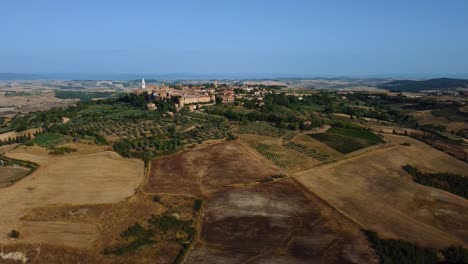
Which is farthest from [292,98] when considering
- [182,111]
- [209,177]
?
[209,177]

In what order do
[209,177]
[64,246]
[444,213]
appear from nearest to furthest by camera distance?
[64,246]
[444,213]
[209,177]

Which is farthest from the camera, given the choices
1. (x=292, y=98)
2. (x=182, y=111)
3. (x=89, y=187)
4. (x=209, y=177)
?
(x=292, y=98)

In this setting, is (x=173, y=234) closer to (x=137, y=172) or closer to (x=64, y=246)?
(x=64, y=246)

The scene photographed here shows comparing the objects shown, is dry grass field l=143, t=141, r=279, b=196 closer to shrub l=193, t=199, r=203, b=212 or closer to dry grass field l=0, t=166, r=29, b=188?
shrub l=193, t=199, r=203, b=212

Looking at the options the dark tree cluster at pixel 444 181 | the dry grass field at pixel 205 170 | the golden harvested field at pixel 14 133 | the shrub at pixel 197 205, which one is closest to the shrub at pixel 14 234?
the dry grass field at pixel 205 170

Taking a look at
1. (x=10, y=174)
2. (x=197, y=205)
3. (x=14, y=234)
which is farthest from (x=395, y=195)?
(x=10, y=174)

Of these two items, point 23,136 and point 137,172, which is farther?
point 23,136

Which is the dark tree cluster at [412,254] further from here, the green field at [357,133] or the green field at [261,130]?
the green field at [261,130]
